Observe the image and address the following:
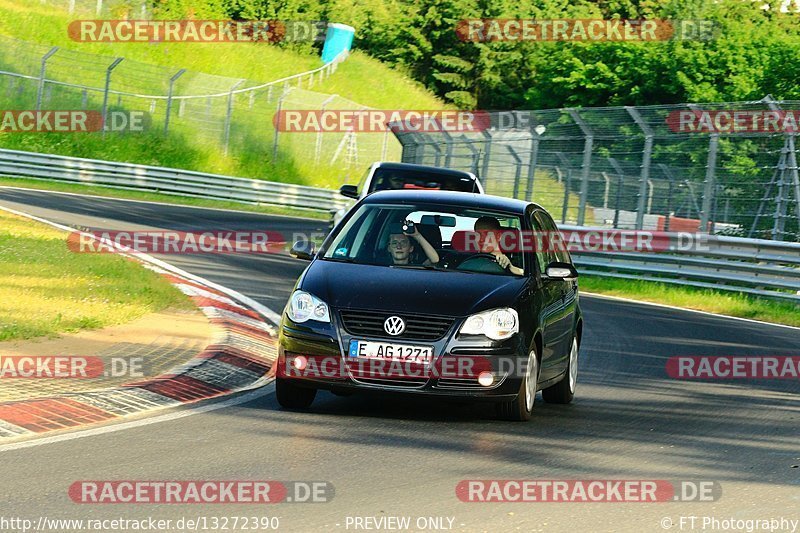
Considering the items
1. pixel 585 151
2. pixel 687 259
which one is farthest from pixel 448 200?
pixel 585 151

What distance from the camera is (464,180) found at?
61.7 ft

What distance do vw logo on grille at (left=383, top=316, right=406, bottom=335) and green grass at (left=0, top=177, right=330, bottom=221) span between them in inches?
1142

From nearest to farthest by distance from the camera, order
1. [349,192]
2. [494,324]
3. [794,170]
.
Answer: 1. [494,324]
2. [349,192]
3. [794,170]

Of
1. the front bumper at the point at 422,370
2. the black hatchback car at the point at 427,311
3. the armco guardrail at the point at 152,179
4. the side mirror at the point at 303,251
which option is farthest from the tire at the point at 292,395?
the armco guardrail at the point at 152,179

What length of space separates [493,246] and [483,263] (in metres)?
0.28

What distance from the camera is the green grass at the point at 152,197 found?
37688mm

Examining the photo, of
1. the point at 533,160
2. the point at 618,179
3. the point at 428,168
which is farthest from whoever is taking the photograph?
the point at 533,160

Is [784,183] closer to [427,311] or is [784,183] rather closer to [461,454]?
[427,311]

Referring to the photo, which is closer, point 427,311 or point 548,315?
point 427,311

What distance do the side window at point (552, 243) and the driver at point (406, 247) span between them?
122cm

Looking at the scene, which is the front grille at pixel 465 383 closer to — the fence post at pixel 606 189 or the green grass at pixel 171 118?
the fence post at pixel 606 189

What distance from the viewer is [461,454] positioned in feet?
26.2

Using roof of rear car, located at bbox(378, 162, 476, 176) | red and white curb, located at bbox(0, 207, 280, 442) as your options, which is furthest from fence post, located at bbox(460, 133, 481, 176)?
red and white curb, located at bbox(0, 207, 280, 442)

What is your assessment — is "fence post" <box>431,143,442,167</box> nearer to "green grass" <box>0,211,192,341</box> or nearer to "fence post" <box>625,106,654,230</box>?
"fence post" <box>625,106,654,230</box>
